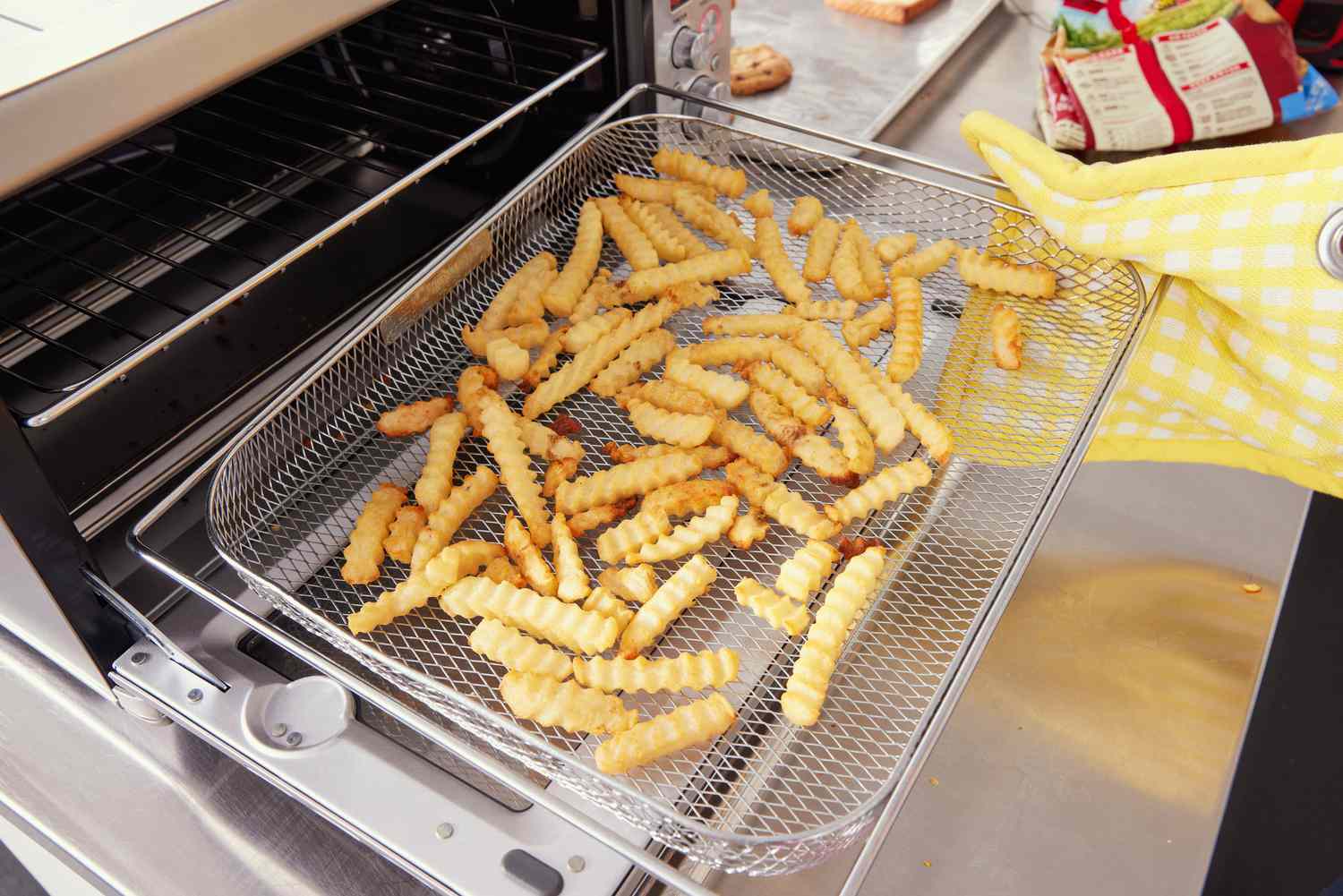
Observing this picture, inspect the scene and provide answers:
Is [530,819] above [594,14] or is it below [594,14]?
below

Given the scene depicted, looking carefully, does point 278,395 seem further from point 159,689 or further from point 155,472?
point 159,689

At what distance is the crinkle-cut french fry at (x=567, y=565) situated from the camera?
1.42 metres

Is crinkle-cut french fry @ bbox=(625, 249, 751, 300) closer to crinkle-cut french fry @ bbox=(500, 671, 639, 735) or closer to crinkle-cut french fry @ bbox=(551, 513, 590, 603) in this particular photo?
crinkle-cut french fry @ bbox=(551, 513, 590, 603)

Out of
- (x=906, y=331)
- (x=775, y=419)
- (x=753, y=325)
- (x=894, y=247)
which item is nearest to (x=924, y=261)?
(x=894, y=247)

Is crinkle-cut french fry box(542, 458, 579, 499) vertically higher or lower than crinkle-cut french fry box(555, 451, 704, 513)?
lower

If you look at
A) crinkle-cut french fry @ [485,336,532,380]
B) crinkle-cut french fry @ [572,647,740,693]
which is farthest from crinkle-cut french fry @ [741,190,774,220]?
crinkle-cut french fry @ [572,647,740,693]

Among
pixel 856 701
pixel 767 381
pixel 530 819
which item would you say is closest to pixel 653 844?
pixel 530 819

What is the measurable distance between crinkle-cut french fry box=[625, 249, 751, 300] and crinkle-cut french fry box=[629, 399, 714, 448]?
27 centimetres

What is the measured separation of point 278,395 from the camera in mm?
1443

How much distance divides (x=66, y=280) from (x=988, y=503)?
4.65ft

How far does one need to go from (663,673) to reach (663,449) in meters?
0.43

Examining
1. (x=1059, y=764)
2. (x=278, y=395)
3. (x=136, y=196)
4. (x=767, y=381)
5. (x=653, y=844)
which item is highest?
(x=136, y=196)

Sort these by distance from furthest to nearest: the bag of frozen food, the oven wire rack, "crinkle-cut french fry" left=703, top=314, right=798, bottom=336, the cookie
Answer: the cookie, the bag of frozen food, "crinkle-cut french fry" left=703, top=314, right=798, bottom=336, the oven wire rack

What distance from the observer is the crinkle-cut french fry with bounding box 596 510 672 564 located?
1.46m
